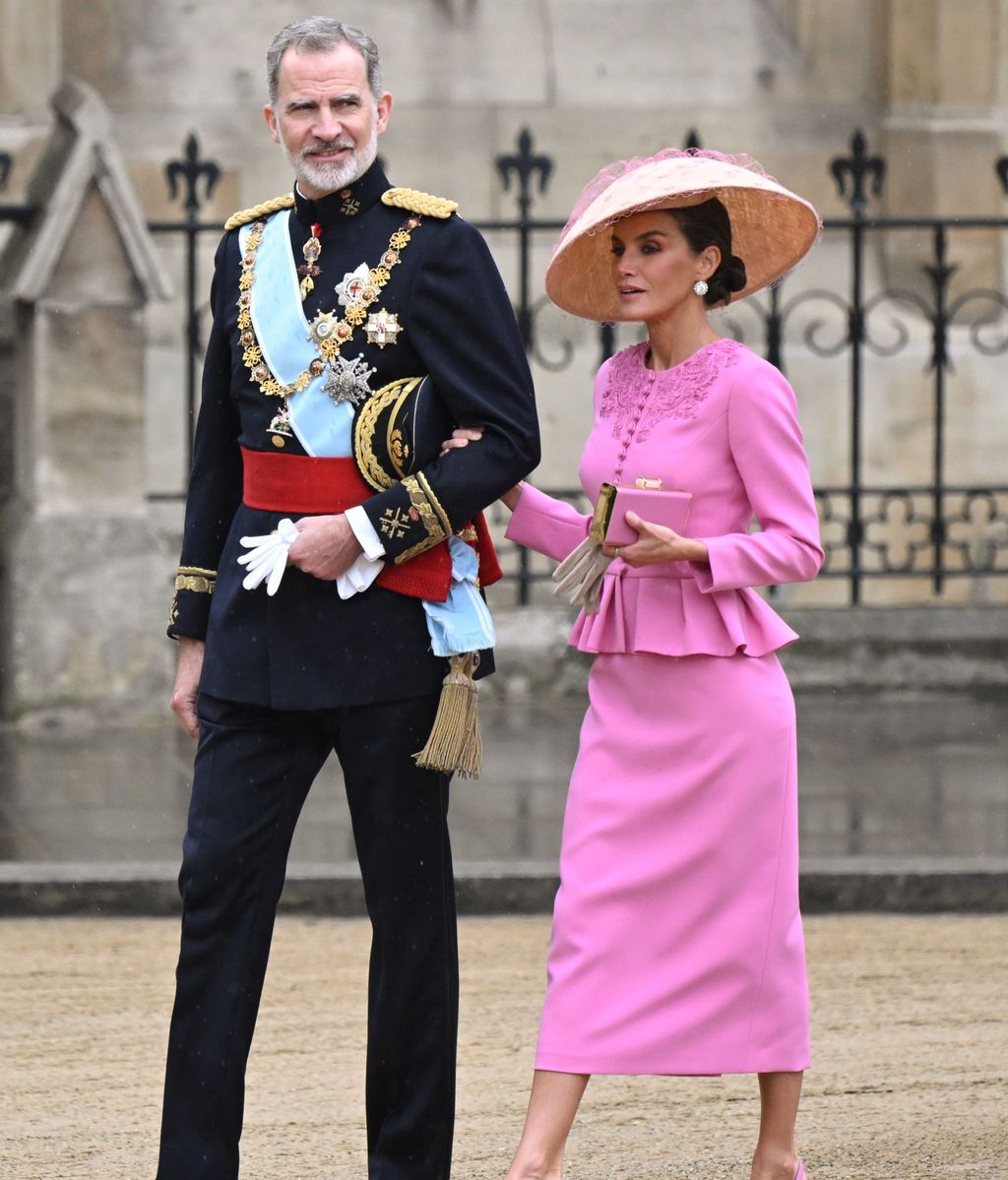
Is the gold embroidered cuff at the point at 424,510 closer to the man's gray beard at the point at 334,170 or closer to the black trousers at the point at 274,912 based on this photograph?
the black trousers at the point at 274,912

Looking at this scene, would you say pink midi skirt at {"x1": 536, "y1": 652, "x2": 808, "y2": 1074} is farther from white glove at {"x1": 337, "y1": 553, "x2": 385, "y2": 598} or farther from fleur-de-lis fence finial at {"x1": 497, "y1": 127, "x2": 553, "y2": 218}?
fleur-de-lis fence finial at {"x1": 497, "y1": 127, "x2": 553, "y2": 218}

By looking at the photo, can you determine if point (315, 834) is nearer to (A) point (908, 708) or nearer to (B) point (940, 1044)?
(B) point (940, 1044)

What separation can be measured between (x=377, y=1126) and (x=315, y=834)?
335 centimetres

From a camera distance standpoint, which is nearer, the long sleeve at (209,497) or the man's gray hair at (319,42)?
the man's gray hair at (319,42)

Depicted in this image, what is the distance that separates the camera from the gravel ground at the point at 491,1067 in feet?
15.8

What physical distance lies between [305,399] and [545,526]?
617 millimetres

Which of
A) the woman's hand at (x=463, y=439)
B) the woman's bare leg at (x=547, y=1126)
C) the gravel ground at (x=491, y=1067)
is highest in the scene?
the woman's hand at (x=463, y=439)

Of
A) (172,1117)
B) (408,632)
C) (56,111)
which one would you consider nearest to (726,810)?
(408,632)

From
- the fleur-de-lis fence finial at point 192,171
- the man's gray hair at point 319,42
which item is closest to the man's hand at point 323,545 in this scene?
the man's gray hair at point 319,42

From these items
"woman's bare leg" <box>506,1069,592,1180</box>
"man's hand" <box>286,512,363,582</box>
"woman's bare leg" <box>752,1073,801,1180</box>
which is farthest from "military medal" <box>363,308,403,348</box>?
"woman's bare leg" <box>752,1073,801,1180</box>

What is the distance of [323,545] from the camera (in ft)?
13.3

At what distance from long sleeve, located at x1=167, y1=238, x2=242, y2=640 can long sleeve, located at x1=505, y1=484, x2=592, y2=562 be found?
522mm

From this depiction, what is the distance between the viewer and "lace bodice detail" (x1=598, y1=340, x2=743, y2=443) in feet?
14.2

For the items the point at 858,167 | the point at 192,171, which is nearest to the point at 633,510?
the point at 192,171
